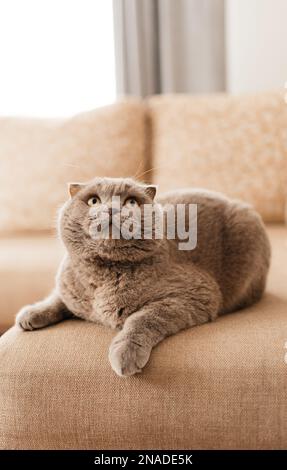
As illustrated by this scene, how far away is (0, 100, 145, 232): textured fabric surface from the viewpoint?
1979 millimetres

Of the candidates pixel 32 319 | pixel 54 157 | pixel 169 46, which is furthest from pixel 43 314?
pixel 169 46

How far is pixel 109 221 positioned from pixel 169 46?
1937mm

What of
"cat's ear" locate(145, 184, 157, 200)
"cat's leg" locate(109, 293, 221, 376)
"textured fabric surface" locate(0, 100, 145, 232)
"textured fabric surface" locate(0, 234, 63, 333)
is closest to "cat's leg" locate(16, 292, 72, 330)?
"cat's leg" locate(109, 293, 221, 376)

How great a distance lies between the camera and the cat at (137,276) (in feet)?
3.39

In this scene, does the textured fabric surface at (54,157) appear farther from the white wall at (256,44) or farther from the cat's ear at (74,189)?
the white wall at (256,44)

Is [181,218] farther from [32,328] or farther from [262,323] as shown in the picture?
[32,328]


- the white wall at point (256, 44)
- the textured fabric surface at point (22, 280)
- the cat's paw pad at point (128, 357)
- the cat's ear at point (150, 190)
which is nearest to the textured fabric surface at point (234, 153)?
the textured fabric surface at point (22, 280)

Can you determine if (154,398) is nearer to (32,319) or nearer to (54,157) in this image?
(32,319)

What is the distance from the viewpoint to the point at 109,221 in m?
1.01

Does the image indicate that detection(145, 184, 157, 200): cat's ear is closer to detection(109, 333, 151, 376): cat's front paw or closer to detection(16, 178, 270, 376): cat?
detection(16, 178, 270, 376): cat

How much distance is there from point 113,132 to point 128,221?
42.7 inches

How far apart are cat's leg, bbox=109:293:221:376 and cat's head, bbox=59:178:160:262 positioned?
0.12m

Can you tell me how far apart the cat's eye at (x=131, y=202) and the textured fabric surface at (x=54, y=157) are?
0.87 meters

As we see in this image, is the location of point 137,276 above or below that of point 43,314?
above
